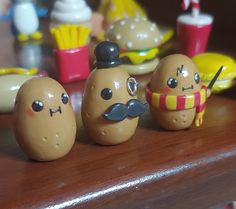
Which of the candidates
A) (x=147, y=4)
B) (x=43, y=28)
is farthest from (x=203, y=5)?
(x=43, y=28)

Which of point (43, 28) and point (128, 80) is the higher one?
point (128, 80)

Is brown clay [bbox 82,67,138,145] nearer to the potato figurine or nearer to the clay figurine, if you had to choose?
the potato figurine

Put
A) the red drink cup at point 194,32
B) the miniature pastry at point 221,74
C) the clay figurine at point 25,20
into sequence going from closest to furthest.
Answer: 1. the miniature pastry at point 221,74
2. the red drink cup at point 194,32
3. the clay figurine at point 25,20

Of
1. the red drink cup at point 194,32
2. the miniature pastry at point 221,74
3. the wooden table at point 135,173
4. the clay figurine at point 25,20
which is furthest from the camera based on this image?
the clay figurine at point 25,20

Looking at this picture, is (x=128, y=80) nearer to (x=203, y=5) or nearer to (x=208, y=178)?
(x=208, y=178)

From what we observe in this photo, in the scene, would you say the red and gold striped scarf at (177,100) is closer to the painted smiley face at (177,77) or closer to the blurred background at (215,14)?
the painted smiley face at (177,77)

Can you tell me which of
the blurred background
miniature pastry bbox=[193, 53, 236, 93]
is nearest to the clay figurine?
the blurred background

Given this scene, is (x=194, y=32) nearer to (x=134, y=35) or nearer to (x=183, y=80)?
(x=134, y=35)

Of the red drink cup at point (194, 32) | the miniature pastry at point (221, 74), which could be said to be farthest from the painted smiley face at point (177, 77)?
the red drink cup at point (194, 32)
